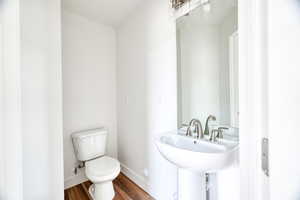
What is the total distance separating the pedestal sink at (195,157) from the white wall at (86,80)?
4.20ft

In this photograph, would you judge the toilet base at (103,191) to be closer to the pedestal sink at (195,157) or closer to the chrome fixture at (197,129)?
the pedestal sink at (195,157)

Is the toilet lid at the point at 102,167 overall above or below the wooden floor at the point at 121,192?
above

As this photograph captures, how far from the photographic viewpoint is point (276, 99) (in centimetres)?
33

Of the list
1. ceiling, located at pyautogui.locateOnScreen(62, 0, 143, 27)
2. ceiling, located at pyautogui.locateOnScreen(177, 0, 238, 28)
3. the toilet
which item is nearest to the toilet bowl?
the toilet

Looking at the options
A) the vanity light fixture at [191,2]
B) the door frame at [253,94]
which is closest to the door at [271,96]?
the door frame at [253,94]

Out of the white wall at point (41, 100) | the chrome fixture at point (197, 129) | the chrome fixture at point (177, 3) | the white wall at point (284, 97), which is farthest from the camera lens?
the chrome fixture at point (177, 3)

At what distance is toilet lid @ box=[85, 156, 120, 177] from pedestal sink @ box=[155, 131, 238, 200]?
2.42 feet

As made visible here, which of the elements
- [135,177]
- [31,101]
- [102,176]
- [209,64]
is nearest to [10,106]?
[31,101]

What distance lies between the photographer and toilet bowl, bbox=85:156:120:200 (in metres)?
1.48

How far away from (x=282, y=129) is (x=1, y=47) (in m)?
1.21

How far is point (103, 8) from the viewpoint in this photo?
1859mm

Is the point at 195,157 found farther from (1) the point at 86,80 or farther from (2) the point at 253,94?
(1) the point at 86,80

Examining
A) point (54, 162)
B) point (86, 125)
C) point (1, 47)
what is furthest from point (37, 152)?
point (86, 125)

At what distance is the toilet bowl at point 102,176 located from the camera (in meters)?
1.48
